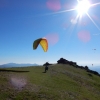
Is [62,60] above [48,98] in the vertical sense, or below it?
above

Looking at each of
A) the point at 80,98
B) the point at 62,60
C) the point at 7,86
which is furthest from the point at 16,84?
the point at 62,60

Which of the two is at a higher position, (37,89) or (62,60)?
(62,60)

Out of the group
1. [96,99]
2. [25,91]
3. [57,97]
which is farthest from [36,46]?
[96,99]

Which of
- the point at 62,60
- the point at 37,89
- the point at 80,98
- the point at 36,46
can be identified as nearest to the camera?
the point at 36,46

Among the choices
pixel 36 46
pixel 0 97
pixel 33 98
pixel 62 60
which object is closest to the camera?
pixel 36 46

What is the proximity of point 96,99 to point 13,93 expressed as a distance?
18.9 meters

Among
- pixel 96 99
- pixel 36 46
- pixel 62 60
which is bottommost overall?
pixel 96 99

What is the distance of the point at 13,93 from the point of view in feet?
85.8

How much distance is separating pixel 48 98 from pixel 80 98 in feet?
26.7

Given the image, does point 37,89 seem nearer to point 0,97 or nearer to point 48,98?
point 48,98

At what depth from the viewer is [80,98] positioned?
33.2 m

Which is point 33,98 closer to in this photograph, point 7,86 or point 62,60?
point 7,86

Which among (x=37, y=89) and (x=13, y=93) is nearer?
(x=13, y=93)

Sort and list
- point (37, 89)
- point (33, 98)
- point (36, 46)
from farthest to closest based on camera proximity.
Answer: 1. point (37, 89)
2. point (33, 98)
3. point (36, 46)
